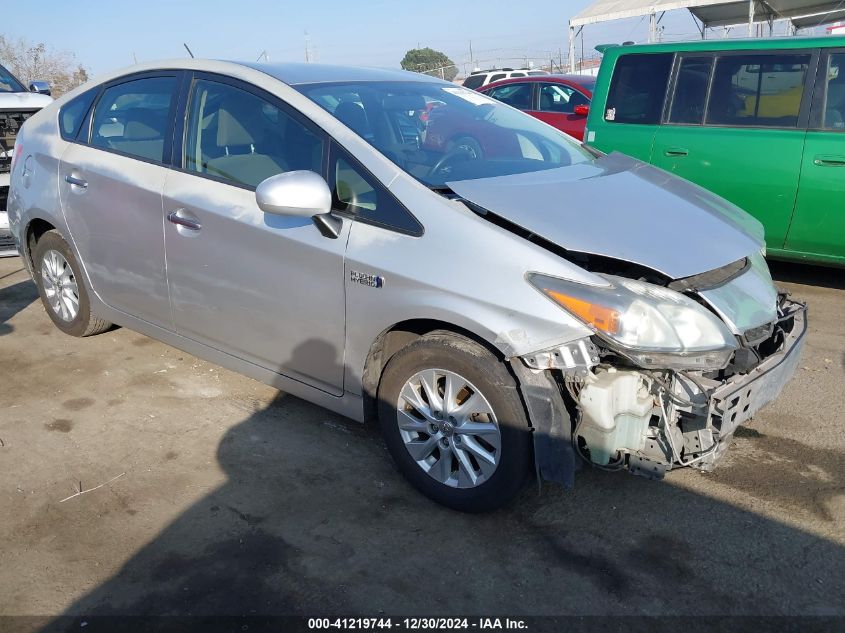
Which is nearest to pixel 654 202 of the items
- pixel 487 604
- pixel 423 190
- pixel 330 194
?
pixel 423 190

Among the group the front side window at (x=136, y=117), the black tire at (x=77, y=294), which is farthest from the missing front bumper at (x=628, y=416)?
the black tire at (x=77, y=294)

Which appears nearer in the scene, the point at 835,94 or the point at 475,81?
the point at 835,94

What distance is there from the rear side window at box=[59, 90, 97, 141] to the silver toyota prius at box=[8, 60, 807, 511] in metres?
0.30

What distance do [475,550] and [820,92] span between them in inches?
181

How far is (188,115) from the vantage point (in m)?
3.83

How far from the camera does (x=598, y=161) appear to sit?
→ 3.99m

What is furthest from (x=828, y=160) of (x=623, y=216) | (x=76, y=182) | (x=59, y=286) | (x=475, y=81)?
(x=475, y=81)

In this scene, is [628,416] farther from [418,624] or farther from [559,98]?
[559,98]

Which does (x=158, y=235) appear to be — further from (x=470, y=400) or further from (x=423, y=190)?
(x=470, y=400)

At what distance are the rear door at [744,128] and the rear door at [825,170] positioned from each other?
7cm

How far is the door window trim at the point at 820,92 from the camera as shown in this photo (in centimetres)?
553

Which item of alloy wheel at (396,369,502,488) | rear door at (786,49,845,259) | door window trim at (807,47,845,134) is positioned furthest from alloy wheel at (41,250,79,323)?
door window trim at (807,47,845,134)

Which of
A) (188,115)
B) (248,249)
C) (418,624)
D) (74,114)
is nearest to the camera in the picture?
(418,624)

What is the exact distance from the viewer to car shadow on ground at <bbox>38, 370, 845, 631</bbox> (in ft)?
8.55
